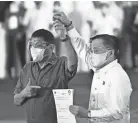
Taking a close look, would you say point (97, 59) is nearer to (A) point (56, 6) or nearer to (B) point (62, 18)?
(B) point (62, 18)

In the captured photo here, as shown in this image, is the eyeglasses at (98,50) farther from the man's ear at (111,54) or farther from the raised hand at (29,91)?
the raised hand at (29,91)

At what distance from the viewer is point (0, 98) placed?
2080mm

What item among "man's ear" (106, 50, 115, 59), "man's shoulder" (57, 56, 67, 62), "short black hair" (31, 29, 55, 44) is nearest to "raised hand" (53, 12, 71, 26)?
"short black hair" (31, 29, 55, 44)

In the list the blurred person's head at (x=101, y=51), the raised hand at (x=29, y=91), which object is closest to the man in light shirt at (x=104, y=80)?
the blurred person's head at (x=101, y=51)

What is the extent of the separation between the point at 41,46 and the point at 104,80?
46cm

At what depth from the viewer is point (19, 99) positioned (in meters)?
1.93

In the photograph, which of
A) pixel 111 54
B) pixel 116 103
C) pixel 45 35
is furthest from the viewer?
pixel 45 35

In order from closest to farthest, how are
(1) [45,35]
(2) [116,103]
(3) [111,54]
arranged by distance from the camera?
(2) [116,103]
(3) [111,54]
(1) [45,35]

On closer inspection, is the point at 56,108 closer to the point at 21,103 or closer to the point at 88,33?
the point at 21,103

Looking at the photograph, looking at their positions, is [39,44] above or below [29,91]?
above

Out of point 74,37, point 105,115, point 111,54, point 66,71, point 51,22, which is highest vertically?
point 51,22

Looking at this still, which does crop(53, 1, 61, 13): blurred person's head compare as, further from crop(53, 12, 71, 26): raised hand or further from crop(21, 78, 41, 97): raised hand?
crop(21, 78, 41, 97): raised hand

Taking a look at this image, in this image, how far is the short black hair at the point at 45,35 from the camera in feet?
6.39

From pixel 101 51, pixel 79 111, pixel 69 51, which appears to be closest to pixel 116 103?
pixel 79 111
